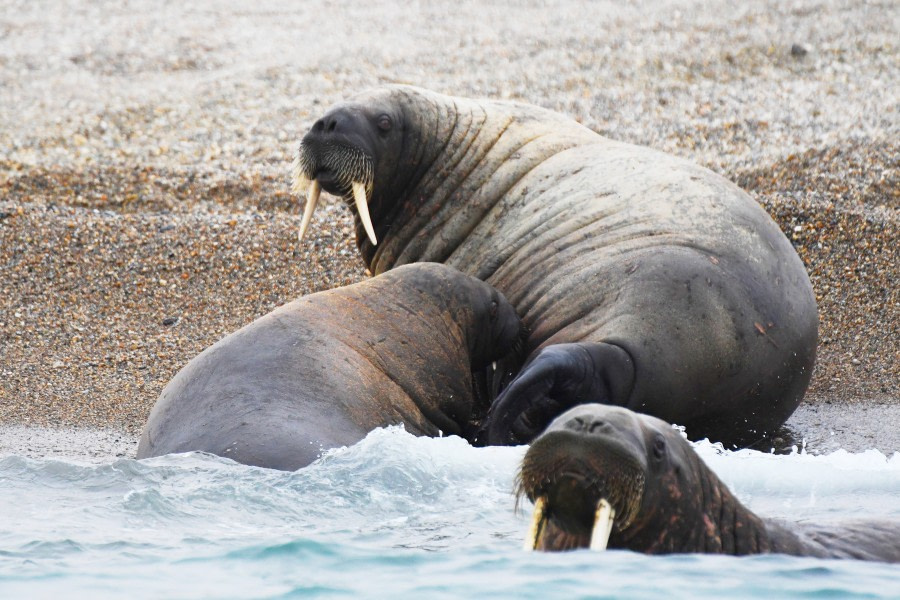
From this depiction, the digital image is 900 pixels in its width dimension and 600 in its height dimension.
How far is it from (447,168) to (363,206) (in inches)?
26.5

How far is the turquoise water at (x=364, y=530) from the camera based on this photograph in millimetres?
4273

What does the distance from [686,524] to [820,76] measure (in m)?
10.5

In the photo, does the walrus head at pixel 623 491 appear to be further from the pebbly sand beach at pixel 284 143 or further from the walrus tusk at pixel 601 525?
the pebbly sand beach at pixel 284 143

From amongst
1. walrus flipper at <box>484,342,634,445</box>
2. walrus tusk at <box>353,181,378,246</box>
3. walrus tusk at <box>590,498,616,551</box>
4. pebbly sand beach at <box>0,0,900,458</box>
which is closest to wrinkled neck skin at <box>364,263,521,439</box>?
walrus tusk at <box>353,181,378,246</box>

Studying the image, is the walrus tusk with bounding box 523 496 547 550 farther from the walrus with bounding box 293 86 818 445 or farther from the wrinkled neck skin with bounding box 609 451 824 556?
the walrus with bounding box 293 86 818 445

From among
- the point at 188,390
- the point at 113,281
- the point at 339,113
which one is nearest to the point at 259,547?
the point at 188,390

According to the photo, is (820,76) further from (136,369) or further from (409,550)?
(409,550)

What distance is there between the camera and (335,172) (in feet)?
25.3

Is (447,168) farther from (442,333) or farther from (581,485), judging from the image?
(581,485)

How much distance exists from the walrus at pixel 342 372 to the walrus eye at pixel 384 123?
110cm

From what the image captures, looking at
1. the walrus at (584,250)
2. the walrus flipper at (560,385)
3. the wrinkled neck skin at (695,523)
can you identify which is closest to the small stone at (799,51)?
the walrus at (584,250)

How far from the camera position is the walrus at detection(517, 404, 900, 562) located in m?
3.92

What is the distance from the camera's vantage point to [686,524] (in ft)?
13.9

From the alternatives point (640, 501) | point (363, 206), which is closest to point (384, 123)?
point (363, 206)
